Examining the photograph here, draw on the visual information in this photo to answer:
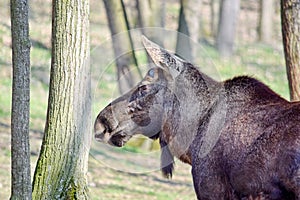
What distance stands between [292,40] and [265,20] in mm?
26528

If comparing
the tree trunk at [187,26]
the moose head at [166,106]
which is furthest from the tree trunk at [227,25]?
the moose head at [166,106]

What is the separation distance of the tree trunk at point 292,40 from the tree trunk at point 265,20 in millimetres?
25178

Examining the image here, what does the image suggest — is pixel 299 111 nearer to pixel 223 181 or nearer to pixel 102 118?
pixel 223 181

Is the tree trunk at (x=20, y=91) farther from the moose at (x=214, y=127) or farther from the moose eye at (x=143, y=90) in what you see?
the moose eye at (x=143, y=90)

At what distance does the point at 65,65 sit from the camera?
833 centimetres

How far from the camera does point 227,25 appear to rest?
3234 centimetres

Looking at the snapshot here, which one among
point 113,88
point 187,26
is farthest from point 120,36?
point 187,26

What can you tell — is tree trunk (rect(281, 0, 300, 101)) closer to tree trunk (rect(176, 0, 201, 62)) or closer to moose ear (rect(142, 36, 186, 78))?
moose ear (rect(142, 36, 186, 78))

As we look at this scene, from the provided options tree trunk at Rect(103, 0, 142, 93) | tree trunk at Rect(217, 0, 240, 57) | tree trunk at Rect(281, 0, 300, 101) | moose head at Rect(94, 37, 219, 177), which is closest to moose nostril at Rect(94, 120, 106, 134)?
moose head at Rect(94, 37, 219, 177)

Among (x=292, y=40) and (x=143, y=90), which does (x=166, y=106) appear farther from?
(x=292, y=40)

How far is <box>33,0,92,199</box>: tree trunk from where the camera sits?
27.3ft

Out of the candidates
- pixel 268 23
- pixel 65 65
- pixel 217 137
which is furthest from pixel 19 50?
pixel 268 23

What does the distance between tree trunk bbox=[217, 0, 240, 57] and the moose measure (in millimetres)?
23435

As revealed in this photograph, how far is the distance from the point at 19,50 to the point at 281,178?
2.75 m
